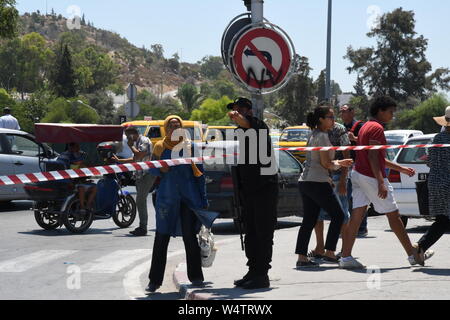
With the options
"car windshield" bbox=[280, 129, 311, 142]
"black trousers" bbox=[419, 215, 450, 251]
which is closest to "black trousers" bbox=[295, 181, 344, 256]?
"black trousers" bbox=[419, 215, 450, 251]

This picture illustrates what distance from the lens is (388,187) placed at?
31.3 ft

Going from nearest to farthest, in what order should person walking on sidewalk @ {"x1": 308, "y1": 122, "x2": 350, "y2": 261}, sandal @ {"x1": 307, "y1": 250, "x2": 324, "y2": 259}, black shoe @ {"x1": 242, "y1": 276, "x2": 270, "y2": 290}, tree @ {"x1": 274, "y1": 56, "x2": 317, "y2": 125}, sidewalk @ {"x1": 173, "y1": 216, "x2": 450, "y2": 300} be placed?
1. sidewalk @ {"x1": 173, "y1": 216, "x2": 450, "y2": 300}
2. black shoe @ {"x1": 242, "y1": 276, "x2": 270, "y2": 290}
3. person walking on sidewalk @ {"x1": 308, "y1": 122, "x2": 350, "y2": 261}
4. sandal @ {"x1": 307, "y1": 250, "x2": 324, "y2": 259}
5. tree @ {"x1": 274, "y1": 56, "x2": 317, "y2": 125}

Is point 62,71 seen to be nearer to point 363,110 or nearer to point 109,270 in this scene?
point 363,110

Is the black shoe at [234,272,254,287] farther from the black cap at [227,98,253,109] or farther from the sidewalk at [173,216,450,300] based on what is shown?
the black cap at [227,98,253,109]

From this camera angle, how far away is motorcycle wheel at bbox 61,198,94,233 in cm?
1439

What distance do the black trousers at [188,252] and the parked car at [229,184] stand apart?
432cm

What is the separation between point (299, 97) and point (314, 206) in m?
66.1

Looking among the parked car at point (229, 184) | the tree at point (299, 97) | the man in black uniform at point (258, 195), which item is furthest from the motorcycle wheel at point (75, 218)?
the tree at point (299, 97)

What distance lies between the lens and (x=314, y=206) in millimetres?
10016

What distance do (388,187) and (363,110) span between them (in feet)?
271

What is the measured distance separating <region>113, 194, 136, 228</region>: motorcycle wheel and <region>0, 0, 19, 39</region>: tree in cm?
1471

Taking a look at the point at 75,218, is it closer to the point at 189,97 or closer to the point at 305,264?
the point at 305,264

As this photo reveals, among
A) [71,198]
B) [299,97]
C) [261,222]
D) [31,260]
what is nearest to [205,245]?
[261,222]
